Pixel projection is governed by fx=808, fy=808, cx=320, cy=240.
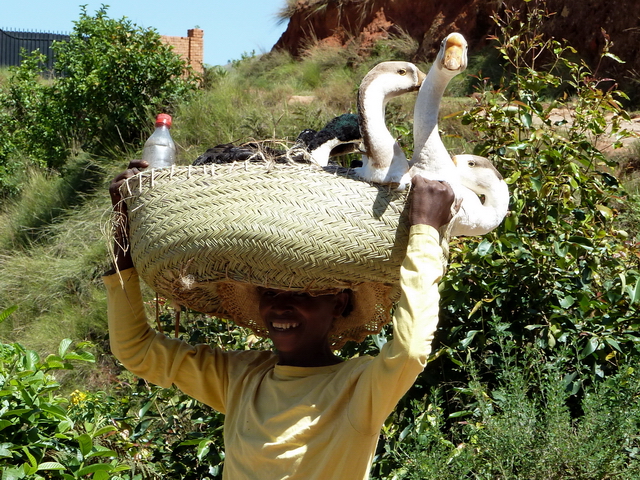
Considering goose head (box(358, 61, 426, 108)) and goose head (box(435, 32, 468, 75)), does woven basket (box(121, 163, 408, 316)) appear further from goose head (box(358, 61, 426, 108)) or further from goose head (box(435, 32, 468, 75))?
goose head (box(435, 32, 468, 75))

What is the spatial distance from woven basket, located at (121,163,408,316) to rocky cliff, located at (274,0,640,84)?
7910 mm

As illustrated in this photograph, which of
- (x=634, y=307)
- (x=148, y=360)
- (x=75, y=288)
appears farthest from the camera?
(x=75, y=288)

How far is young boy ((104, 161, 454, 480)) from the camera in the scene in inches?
72.5

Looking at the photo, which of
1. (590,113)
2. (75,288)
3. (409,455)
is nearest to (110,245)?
(409,455)

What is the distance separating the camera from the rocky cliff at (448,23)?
11695 mm

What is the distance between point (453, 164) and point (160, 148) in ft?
3.52

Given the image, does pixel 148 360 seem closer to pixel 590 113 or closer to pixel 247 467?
pixel 247 467

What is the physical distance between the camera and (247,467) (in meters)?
2.07

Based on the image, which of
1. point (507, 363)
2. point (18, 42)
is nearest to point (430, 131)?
point (507, 363)

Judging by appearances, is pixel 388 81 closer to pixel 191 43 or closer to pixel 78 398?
pixel 78 398

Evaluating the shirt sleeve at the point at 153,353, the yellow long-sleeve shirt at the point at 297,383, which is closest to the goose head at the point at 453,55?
the yellow long-sleeve shirt at the point at 297,383

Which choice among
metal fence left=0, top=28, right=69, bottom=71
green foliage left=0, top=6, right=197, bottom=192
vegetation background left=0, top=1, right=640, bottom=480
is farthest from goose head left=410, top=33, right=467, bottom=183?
metal fence left=0, top=28, right=69, bottom=71

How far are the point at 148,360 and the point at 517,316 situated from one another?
6.17 ft

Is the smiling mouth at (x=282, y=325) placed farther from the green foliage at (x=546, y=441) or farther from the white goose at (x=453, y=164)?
the green foliage at (x=546, y=441)
